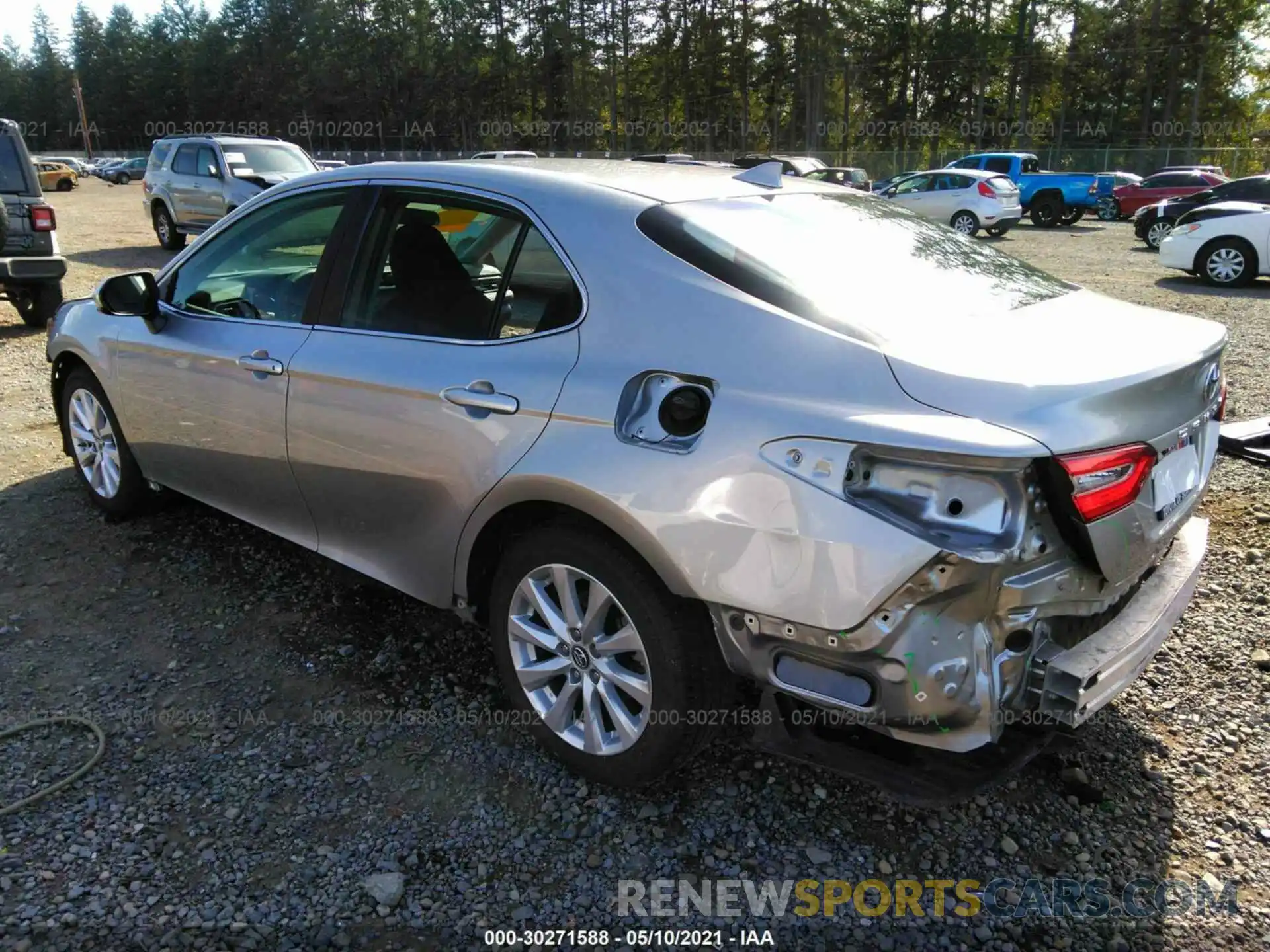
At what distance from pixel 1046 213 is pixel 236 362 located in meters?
27.9

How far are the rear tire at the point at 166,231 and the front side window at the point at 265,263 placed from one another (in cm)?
1383

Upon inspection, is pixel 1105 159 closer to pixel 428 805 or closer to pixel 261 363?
pixel 261 363

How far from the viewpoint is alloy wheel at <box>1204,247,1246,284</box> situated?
1294 centimetres

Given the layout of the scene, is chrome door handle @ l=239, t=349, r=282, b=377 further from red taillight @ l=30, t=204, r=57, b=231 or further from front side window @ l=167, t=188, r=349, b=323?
red taillight @ l=30, t=204, r=57, b=231

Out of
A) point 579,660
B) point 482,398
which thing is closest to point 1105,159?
point 482,398

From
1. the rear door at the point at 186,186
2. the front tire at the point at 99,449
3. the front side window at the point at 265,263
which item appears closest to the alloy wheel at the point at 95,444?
the front tire at the point at 99,449

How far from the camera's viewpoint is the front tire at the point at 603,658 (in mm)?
2412

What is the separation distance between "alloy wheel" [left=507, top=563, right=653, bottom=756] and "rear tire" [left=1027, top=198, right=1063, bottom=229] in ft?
91.4

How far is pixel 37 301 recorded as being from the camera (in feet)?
32.2

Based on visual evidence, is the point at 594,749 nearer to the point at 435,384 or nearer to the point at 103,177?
the point at 435,384

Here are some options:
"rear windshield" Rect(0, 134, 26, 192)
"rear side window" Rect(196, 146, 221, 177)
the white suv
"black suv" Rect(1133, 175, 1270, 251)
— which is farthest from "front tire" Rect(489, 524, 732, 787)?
"black suv" Rect(1133, 175, 1270, 251)

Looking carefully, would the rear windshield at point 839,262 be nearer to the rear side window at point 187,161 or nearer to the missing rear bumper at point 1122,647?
the missing rear bumper at point 1122,647

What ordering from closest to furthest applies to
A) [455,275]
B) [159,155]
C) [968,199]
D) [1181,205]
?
Result: [455,275]
[159,155]
[1181,205]
[968,199]

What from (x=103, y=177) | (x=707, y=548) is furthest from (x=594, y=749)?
(x=103, y=177)
